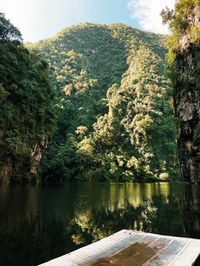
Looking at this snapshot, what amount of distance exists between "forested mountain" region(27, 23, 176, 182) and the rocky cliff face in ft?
36.1

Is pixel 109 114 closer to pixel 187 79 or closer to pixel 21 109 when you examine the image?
pixel 21 109

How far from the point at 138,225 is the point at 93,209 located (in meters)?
6.69

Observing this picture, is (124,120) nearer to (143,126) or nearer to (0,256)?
(143,126)

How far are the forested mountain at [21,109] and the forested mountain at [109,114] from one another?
12.8 meters

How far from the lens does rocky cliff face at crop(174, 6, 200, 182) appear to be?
110 feet

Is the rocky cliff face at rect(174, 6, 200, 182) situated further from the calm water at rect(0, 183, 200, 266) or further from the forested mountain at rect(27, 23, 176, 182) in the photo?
the calm water at rect(0, 183, 200, 266)

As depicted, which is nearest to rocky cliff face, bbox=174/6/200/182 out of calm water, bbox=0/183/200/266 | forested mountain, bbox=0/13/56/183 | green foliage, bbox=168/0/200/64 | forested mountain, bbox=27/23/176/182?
green foliage, bbox=168/0/200/64

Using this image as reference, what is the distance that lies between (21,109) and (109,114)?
175ft

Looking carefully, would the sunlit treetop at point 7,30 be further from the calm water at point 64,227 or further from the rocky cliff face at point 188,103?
the calm water at point 64,227

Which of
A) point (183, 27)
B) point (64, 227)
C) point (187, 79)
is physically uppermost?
point (183, 27)

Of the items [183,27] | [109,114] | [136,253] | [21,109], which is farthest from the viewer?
[109,114]

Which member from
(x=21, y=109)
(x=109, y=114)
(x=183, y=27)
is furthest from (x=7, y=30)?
(x=109, y=114)

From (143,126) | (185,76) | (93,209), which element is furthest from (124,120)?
(93,209)

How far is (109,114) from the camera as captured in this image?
102 meters
